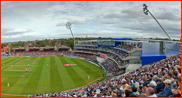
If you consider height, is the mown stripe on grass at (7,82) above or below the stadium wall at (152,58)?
below

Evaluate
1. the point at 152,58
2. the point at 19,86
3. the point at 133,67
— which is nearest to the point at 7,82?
the point at 19,86

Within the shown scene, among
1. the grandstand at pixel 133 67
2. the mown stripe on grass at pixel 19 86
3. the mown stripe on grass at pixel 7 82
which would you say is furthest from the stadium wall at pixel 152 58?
the mown stripe on grass at pixel 7 82

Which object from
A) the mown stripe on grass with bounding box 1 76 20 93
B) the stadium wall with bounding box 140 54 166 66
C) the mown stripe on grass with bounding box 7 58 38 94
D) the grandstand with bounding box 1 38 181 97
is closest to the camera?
the grandstand with bounding box 1 38 181 97

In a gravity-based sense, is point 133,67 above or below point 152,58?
below

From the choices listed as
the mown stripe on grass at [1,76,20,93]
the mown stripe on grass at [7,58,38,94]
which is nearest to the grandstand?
the mown stripe on grass at [7,58,38,94]

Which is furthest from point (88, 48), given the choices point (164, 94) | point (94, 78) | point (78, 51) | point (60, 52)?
point (164, 94)

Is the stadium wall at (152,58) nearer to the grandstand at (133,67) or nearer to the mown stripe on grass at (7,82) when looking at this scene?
the grandstand at (133,67)

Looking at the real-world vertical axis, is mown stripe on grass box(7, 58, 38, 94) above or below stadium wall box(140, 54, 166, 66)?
below

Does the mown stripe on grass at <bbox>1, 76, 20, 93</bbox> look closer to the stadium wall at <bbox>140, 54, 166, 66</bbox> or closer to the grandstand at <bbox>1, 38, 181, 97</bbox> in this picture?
the grandstand at <bbox>1, 38, 181, 97</bbox>

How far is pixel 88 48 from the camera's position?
54.5m

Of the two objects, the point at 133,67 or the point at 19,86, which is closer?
the point at 19,86

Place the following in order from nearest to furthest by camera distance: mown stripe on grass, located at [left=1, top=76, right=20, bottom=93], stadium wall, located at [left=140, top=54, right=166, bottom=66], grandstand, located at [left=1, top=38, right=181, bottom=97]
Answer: grandstand, located at [left=1, top=38, right=181, bottom=97] → mown stripe on grass, located at [left=1, top=76, right=20, bottom=93] → stadium wall, located at [left=140, top=54, right=166, bottom=66]

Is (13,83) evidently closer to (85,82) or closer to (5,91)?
(5,91)

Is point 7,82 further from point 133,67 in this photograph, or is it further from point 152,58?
point 152,58
